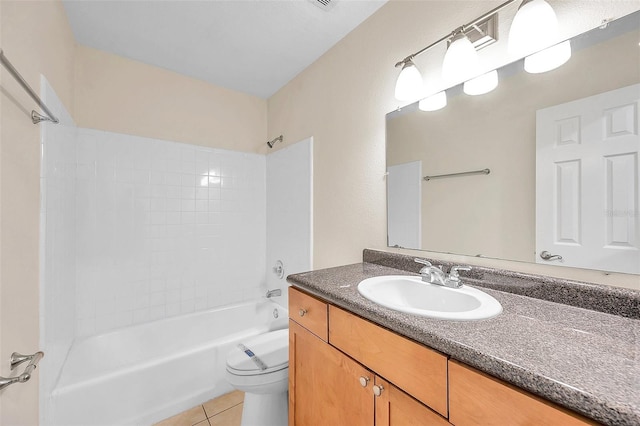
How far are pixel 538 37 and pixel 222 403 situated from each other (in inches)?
98.0

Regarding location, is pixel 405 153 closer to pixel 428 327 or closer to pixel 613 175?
pixel 613 175

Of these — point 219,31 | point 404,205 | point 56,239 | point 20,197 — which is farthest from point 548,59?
point 56,239

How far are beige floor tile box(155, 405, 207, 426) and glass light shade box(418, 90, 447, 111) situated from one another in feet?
7.28

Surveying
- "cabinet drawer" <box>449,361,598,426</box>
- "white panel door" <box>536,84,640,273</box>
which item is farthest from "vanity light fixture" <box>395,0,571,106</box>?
"cabinet drawer" <box>449,361,598,426</box>

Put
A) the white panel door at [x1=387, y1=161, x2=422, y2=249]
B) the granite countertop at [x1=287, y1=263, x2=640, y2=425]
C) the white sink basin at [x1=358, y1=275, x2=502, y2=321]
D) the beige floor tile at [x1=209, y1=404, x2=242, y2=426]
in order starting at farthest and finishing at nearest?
1. the beige floor tile at [x1=209, y1=404, x2=242, y2=426]
2. the white panel door at [x1=387, y1=161, x2=422, y2=249]
3. the white sink basin at [x1=358, y1=275, x2=502, y2=321]
4. the granite countertop at [x1=287, y1=263, x2=640, y2=425]

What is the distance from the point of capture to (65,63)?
1527 millimetres

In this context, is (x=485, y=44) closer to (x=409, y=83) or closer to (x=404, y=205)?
(x=409, y=83)

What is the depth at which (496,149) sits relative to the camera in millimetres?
1017

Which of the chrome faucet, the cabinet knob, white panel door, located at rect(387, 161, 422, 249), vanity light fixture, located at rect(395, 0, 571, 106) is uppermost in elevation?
vanity light fixture, located at rect(395, 0, 571, 106)

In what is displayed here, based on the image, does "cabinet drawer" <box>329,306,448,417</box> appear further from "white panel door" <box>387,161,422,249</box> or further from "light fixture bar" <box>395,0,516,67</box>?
"light fixture bar" <box>395,0,516,67</box>

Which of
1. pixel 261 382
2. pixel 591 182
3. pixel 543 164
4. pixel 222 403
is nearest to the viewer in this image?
pixel 591 182

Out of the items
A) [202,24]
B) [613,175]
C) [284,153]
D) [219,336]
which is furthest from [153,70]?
[613,175]

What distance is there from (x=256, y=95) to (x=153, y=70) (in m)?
0.85

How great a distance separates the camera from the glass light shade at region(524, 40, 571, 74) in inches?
32.9
